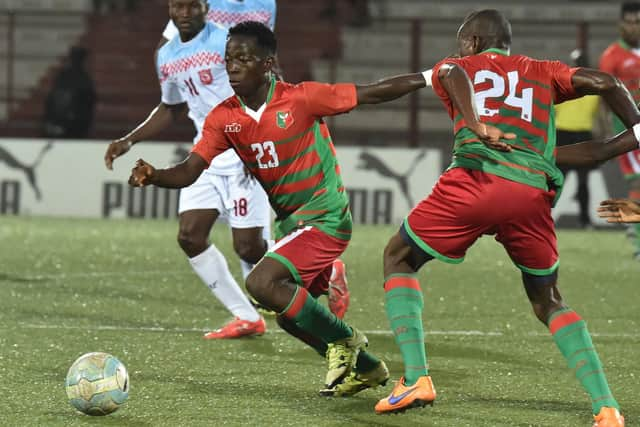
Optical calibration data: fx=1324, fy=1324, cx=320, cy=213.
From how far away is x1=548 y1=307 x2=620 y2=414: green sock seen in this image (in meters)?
5.21

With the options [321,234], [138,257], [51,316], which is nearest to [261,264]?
[321,234]

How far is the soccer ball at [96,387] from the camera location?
5.36 meters

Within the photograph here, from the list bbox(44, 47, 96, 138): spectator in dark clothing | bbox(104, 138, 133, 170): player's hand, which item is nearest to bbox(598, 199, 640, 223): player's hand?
bbox(104, 138, 133, 170): player's hand

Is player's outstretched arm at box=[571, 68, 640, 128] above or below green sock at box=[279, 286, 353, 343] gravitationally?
above

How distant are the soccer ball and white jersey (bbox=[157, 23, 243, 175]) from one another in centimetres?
282

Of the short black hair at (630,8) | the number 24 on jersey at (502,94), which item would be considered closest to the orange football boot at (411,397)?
the number 24 on jersey at (502,94)

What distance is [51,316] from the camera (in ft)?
28.2

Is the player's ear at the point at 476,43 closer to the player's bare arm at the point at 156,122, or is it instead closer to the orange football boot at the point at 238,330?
the player's bare arm at the point at 156,122

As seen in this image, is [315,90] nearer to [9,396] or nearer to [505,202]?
[505,202]

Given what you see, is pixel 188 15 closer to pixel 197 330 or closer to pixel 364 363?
pixel 197 330

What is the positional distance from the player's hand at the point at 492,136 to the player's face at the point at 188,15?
129 inches

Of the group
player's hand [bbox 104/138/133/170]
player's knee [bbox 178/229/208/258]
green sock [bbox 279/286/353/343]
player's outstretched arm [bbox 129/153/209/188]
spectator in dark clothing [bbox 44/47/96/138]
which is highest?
player's outstretched arm [bbox 129/153/209/188]

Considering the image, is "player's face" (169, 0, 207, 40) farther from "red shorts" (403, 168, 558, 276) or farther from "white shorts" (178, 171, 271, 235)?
"red shorts" (403, 168, 558, 276)

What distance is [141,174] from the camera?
5.82 m
